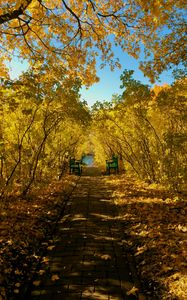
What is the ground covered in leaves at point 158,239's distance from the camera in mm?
4836

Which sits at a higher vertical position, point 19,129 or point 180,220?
point 19,129

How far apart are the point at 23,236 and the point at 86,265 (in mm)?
2154

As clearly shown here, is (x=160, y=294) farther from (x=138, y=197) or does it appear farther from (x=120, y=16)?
(x=138, y=197)

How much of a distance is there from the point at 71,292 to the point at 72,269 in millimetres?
818

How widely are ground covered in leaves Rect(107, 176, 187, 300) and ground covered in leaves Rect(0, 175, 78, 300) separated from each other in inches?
79.8

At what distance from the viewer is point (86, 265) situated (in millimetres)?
5605

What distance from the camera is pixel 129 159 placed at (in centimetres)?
2109

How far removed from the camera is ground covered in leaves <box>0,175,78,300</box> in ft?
16.6

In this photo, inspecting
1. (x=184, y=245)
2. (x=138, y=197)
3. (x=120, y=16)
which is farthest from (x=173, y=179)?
(x=120, y=16)

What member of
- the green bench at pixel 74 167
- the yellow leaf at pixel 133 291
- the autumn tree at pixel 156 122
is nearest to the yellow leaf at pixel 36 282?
the yellow leaf at pixel 133 291

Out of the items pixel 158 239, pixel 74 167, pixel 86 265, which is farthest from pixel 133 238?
pixel 74 167

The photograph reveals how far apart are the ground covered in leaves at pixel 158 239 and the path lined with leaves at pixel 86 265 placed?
12.2 inches

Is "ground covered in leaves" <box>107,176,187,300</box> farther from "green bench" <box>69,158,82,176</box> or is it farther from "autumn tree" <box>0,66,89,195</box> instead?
"green bench" <box>69,158,82,176</box>

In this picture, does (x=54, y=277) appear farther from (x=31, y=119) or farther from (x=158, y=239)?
(x=31, y=119)
